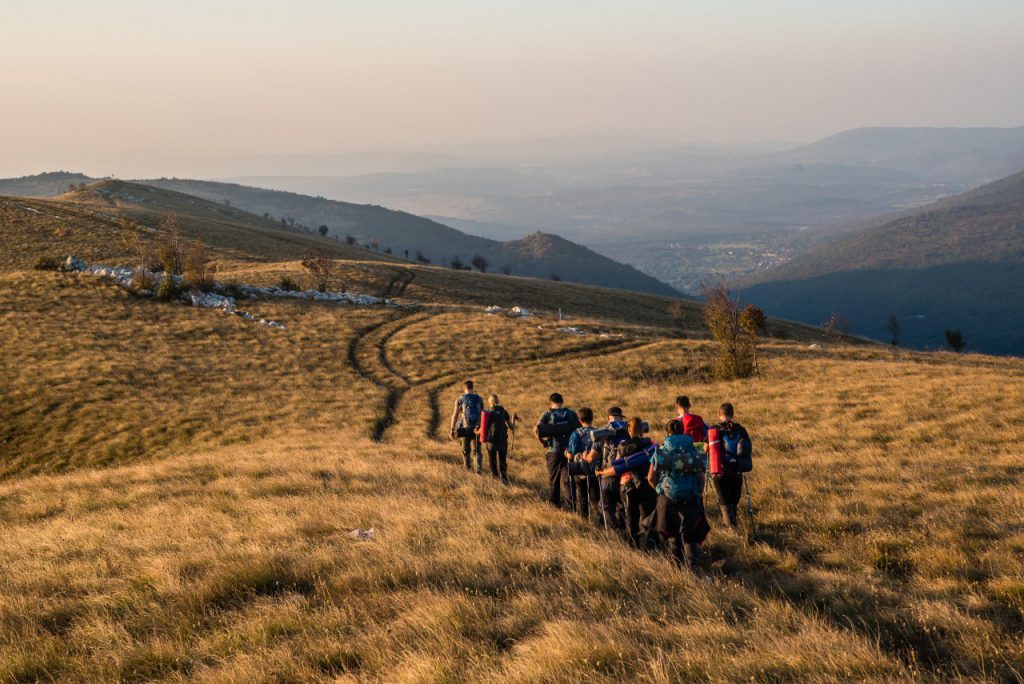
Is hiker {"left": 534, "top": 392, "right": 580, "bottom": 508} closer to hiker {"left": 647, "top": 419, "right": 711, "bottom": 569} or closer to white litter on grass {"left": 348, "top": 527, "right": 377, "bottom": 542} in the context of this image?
hiker {"left": 647, "top": 419, "right": 711, "bottom": 569}

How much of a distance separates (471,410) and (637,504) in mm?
7648

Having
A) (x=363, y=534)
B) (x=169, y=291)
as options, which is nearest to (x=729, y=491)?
(x=363, y=534)

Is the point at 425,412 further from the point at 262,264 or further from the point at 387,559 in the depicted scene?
the point at 262,264

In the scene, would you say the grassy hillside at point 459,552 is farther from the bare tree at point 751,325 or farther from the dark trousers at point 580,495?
the bare tree at point 751,325

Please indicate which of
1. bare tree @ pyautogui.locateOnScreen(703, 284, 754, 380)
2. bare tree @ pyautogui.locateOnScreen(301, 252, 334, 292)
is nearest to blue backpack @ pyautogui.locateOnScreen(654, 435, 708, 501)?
bare tree @ pyautogui.locateOnScreen(703, 284, 754, 380)

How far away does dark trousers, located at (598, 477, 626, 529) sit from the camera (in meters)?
11.2

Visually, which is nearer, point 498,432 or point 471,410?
point 498,432

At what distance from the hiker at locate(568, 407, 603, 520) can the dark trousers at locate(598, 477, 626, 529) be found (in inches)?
14.1

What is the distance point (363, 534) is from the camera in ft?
36.0

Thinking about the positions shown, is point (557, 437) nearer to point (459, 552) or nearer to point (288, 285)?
point (459, 552)

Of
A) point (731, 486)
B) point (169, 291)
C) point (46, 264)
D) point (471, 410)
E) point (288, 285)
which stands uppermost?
point (46, 264)

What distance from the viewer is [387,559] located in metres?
8.93

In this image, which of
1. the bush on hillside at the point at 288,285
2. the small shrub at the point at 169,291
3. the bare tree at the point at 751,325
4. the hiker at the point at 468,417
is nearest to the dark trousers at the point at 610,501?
the hiker at the point at 468,417

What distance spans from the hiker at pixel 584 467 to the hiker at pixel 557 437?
18.8 inches
